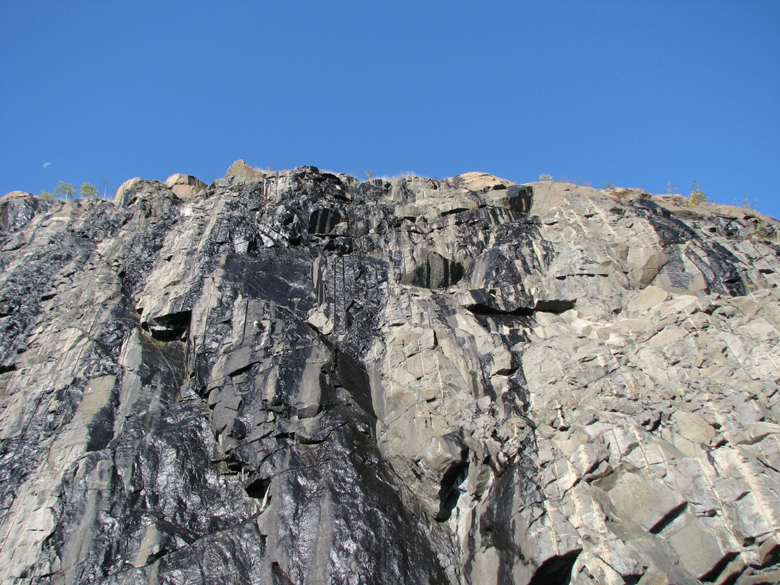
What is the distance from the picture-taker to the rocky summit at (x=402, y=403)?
350 inches

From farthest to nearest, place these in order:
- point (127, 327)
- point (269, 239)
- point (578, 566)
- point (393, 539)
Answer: point (269, 239)
point (127, 327)
point (393, 539)
point (578, 566)

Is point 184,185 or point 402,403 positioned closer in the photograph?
point 402,403

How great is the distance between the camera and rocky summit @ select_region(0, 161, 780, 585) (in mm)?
8891

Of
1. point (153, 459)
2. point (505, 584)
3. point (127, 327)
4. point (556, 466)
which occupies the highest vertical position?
point (127, 327)

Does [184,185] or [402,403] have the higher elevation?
[184,185]

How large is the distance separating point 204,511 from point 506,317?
902cm

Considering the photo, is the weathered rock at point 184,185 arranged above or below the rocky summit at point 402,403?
above

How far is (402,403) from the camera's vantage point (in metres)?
11.8

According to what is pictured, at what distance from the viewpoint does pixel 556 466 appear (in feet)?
31.9

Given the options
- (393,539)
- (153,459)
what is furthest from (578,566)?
(153,459)

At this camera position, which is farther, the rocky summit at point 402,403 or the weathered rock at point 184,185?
the weathered rock at point 184,185

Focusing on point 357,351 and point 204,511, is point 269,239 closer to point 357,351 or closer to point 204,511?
point 357,351

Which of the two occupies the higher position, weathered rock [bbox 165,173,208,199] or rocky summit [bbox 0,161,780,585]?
weathered rock [bbox 165,173,208,199]

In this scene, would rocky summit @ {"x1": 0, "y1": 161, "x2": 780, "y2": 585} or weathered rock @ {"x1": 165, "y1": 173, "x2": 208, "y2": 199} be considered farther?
weathered rock @ {"x1": 165, "y1": 173, "x2": 208, "y2": 199}
